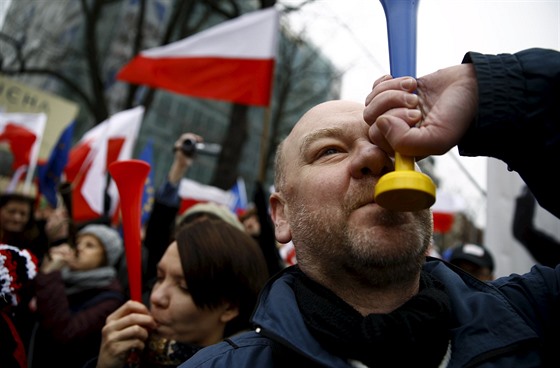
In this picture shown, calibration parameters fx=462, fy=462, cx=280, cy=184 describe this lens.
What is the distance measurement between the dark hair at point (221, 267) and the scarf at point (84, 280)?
1.07 m

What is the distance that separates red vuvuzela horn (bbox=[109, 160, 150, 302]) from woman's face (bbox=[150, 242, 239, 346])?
0.11 m

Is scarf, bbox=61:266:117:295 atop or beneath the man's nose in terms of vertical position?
beneath

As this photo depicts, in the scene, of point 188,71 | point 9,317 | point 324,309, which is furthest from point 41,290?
point 188,71

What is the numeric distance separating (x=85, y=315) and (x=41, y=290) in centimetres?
31

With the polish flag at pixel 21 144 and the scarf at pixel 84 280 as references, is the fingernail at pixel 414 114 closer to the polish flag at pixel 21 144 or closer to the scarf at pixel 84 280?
the scarf at pixel 84 280

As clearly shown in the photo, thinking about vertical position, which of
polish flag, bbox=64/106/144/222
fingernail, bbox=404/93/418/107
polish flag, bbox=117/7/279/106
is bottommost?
polish flag, bbox=64/106/144/222

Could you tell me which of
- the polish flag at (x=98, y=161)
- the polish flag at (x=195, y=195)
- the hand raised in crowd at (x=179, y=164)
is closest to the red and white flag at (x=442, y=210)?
the polish flag at (x=195, y=195)

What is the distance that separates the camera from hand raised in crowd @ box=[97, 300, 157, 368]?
5.39ft

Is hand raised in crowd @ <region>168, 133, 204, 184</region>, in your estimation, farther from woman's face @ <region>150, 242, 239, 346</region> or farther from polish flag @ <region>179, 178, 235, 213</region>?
polish flag @ <region>179, 178, 235, 213</region>

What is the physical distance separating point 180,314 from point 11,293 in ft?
1.96

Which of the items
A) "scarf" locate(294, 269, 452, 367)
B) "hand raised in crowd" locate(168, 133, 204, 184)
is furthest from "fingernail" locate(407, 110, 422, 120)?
"hand raised in crowd" locate(168, 133, 204, 184)

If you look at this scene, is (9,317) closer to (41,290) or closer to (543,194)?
(41,290)

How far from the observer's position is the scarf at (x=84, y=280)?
2744mm

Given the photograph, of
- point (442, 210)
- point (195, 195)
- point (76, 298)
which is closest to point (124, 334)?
point (76, 298)
